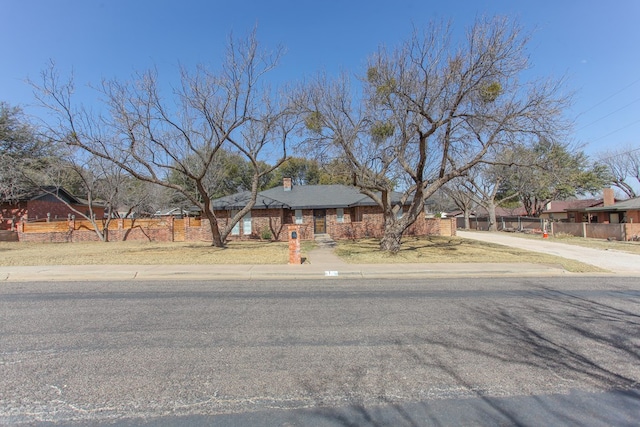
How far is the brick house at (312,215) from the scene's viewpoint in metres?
25.7

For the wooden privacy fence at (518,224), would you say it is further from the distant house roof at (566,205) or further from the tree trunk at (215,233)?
the tree trunk at (215,233)

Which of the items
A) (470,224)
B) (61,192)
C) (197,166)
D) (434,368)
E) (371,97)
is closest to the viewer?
(434,368)

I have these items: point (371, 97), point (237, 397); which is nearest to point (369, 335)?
point (237, 397)

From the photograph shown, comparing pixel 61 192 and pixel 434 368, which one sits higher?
pixel 61 192

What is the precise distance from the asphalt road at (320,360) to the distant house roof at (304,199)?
19.4 m

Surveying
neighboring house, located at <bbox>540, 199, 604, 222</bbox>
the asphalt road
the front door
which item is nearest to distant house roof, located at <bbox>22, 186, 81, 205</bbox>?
the front door

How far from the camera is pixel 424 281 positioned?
995 cm

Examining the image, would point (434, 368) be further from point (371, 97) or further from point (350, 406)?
point (371, 97)

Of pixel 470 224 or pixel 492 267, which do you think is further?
pixel 470 224

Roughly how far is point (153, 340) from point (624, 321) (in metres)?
7.02

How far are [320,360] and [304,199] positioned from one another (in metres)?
25.4

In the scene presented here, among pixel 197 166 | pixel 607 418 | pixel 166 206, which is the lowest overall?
pixel 607 418

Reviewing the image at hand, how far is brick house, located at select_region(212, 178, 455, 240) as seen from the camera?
25720 millimetres

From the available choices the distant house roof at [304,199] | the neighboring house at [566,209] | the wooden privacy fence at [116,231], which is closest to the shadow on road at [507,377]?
the distant house roof at [304,199]
